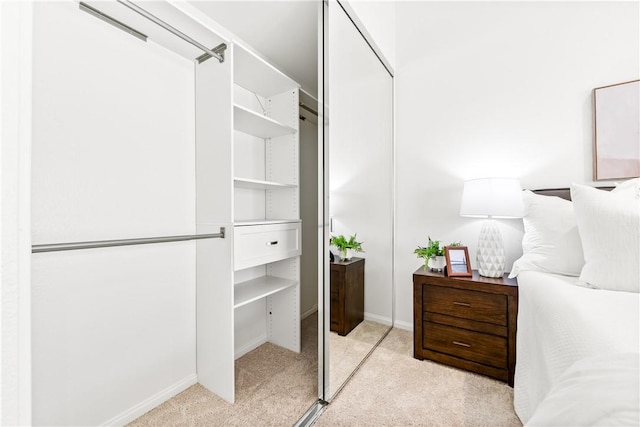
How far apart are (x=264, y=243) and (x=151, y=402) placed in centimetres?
102

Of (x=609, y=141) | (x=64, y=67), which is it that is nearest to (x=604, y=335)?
(x=609, y=141)

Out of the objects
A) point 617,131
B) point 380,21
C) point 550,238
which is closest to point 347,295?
point 550,238

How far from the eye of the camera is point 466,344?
1.87 metres

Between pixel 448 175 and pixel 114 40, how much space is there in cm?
228

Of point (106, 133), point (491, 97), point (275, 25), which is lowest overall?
point (106, 133)

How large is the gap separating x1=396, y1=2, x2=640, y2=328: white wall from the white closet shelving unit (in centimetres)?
101

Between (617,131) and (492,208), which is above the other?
(617,131)

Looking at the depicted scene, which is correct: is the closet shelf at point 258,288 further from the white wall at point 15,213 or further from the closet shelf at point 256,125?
the white wall at point 15,213

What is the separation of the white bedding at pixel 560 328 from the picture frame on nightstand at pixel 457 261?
340 millimetres

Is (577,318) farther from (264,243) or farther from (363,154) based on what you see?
(264,243)

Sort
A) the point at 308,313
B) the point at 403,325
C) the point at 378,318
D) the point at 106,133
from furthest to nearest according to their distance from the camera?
1. the point at 308,313
2. the point at 403,325
3. the point at 378,318
4. the point at 106,133

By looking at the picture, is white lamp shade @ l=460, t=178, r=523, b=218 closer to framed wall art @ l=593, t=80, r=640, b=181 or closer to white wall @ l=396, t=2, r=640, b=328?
→ white wall @ l=396, t=2, r=640, b=328

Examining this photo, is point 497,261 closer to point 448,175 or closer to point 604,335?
point 448,175

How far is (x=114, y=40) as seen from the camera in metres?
1.40
